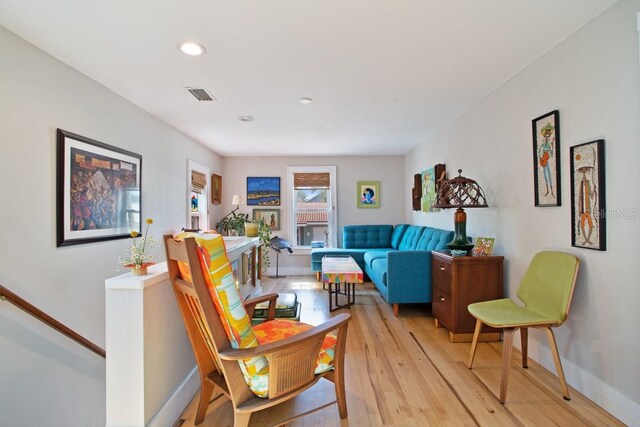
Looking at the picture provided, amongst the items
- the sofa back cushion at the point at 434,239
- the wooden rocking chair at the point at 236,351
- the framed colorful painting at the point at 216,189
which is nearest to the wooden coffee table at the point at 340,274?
the sofa back cushion at the point at 434,239

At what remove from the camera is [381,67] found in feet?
7.79

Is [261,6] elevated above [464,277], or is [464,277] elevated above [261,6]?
[261,6]

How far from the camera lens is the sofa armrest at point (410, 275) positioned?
331 cm

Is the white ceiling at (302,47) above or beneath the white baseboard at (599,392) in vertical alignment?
above

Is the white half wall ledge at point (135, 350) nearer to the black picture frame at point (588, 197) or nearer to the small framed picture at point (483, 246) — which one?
the black picture frame at point (588, 197)

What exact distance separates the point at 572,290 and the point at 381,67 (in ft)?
6.52

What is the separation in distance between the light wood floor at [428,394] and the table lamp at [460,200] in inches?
36.2

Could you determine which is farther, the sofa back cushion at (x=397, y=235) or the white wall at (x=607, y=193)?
the sofa back cushion at (x=397, y=235)

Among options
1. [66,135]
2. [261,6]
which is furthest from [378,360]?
[66,135]

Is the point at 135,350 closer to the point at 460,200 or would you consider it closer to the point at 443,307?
the point at 443,307

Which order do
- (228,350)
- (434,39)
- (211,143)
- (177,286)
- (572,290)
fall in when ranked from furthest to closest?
(211,143)
(434,39)
(572,290)
(177,286)
(228,350)

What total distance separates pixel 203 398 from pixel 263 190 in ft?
15.0

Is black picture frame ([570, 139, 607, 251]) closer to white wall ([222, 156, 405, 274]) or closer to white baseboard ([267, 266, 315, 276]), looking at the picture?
white wall ([222, 156, 405, 274])

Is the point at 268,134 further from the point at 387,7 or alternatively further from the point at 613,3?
the point at 613,3
